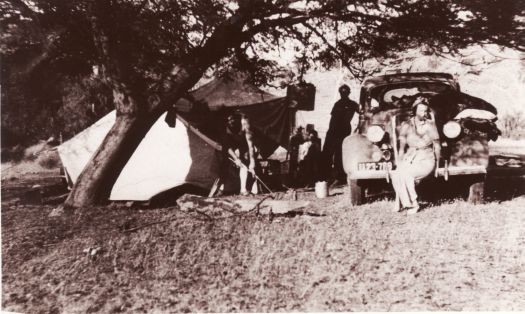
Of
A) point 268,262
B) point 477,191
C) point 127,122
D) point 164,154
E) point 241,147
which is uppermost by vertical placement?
Answer: point 127,122

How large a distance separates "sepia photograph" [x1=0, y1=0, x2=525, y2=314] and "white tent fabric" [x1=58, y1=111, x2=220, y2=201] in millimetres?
27

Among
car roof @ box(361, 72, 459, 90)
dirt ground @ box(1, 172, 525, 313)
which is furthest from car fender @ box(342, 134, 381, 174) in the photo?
car roof @ box(361, 72, 459, 90)

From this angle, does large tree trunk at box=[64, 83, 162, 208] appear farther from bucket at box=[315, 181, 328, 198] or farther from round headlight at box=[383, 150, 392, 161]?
round headlight at box=[383, 150, 392, 161]

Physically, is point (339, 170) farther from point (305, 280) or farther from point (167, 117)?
point (305, 280)

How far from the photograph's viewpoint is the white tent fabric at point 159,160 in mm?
8422

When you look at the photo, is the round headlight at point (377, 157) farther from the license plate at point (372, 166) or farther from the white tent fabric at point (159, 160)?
the white tent fabric at point (159, 160)

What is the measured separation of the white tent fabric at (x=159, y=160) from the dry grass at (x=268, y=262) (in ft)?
6.75

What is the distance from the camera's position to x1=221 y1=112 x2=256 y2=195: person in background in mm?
8742

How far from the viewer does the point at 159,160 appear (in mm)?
8703

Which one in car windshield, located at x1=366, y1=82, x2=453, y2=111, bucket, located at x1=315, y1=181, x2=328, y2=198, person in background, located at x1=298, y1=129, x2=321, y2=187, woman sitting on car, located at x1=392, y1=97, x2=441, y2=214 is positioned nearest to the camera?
woman sitting on car, located at x1=392, y1=97, x2=441, y2=214

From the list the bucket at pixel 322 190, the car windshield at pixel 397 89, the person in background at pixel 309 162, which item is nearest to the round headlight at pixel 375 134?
the car windshield at pixel 397 89

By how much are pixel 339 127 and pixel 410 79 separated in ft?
7.91

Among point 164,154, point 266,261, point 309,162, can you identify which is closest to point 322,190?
point 309,162

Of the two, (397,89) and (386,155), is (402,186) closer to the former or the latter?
(386,155)
